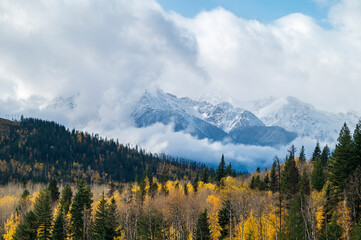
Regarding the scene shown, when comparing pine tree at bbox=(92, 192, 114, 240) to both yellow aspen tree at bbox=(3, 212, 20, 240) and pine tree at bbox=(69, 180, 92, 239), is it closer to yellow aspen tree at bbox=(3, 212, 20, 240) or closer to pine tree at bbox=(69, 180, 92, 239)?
pine tree at bbox=(69, 180, 92, 239)

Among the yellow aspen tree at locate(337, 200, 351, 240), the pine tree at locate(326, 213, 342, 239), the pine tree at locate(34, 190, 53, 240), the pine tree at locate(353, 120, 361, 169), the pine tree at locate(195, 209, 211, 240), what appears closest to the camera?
the yellow aspen tree at locate(337, 200, 351, 240)

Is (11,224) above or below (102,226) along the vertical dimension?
below

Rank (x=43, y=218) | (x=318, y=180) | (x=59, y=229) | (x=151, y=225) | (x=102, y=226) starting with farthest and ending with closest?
(x=318, y=180), (x=43, y=218), (x=151, y=225), (x=59, y=229), (x=102, y=226)

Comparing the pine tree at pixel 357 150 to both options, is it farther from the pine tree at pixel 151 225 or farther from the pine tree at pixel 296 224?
the pine tree at pixel 151 225

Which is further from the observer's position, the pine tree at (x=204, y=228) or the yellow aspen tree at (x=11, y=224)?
the yellow aspen tree at (x=11, y=224)

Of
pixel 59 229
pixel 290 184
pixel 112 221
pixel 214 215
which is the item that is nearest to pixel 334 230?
pixel 290 184

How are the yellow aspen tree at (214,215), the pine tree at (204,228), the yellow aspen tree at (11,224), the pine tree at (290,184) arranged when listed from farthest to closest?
the yellow aspen tree at (11,224)
the yellow aspen tree at (214,215)
the pine tree at (290,184)
the pine tree at (204,228)

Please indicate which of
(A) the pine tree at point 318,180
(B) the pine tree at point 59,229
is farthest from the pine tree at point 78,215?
(A) the pine tree at point 318,180

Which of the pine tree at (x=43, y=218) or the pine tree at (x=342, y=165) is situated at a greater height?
the pine tree at (x=342, y=165)

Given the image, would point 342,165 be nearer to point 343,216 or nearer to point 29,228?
point 343,216

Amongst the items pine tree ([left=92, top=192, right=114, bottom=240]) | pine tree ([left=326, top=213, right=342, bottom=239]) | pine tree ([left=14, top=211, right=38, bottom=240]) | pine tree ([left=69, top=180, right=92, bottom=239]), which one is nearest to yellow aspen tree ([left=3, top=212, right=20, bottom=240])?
pine tree ([left=14, top=211, right=38, bottom=240])

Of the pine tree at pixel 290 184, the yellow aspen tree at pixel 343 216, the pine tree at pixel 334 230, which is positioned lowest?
the pine tree at pixel 334 230

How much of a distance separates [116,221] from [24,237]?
22092mm

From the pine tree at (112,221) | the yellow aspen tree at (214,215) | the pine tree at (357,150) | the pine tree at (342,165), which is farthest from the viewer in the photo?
the pine tree at (112,221)
